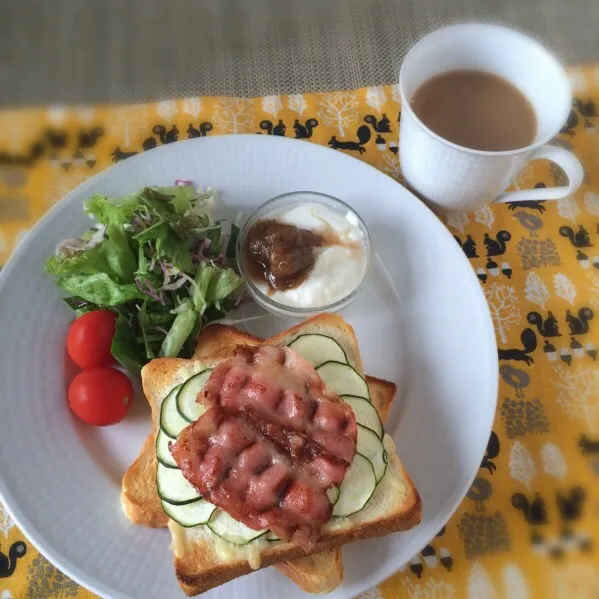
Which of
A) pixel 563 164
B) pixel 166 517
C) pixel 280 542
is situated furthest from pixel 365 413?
pixel 563 164

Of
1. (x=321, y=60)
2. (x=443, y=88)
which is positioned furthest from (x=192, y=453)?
(x=321, y=60)

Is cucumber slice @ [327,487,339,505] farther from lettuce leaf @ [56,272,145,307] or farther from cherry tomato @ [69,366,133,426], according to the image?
lettuce leaf @ [56,272,145,307]

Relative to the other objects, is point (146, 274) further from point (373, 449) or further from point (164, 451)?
point (373, 449)

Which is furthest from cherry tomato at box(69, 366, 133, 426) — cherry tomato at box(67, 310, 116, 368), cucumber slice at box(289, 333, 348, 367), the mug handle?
the mug handle

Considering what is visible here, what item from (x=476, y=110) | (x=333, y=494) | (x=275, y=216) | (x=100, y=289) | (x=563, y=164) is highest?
(x=476, y=110)

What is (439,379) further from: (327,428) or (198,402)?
(198,402)

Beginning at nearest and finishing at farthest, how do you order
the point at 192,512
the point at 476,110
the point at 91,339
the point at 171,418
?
the point at 192,512, the point at 171,418, the point at 91,339, the point at 476,110

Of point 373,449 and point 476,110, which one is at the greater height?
point 476,110
